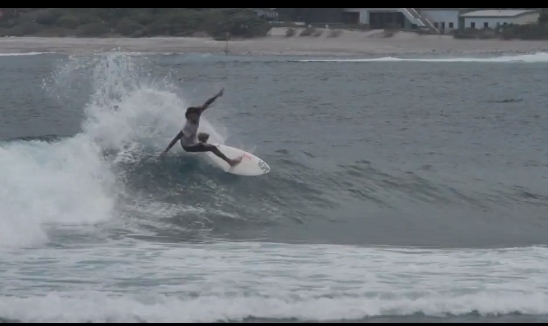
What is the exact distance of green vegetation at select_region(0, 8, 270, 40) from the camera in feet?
115

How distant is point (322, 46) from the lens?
45.6m

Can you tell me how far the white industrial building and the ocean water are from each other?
64.6 feet

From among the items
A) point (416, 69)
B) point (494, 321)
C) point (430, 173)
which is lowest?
point (416, 69)

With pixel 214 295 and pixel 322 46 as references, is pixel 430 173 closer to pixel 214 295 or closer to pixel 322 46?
pixel 214 295

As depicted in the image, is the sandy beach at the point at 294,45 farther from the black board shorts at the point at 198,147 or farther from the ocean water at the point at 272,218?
the black board shorts at the point at 198,147

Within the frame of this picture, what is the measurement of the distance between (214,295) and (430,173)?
29.4 ft

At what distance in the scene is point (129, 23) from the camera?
37.9 metres

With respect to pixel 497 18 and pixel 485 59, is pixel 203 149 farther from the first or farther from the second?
pixel 485 59

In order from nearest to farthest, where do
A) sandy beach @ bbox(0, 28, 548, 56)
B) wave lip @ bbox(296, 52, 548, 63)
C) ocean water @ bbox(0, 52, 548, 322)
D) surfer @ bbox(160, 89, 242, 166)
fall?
ocean water @ bbox(0, 52, 548, 322) → surfer @ bbox(160, 89, 242, 166) → sandy beach @ bbox(0, 28, 548, 56) → wave lip @ bbox(296, 52, 548, 63)

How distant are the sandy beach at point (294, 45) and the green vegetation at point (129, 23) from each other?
1.08 ft

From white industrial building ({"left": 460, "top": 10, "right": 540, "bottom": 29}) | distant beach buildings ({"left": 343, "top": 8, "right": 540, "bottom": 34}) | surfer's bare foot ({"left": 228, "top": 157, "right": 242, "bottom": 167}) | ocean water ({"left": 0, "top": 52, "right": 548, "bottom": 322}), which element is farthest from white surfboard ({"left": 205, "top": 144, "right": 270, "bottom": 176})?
white industrial building ({"left": 460, "top": 10, "right": 540, "bottom": 29})

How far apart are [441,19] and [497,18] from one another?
2.71 metres

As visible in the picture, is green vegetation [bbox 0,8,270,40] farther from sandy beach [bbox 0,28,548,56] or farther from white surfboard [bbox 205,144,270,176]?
white surfboard [bbox 205,144,270,176]

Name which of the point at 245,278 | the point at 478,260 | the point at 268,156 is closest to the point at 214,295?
the point at 245,278
